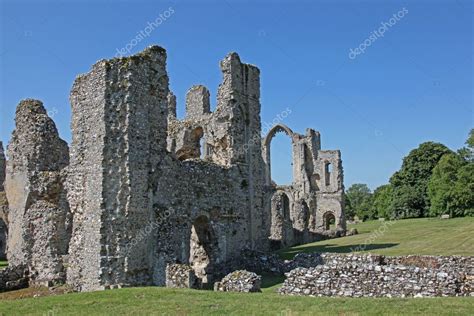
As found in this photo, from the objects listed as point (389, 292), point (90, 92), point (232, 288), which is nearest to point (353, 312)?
point (389, 292)

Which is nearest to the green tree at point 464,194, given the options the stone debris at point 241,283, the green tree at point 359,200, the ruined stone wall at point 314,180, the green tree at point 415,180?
the green tree at point 415,180

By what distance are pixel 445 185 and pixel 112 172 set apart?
146ft

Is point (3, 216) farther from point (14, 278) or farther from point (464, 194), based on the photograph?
point (464, 194)

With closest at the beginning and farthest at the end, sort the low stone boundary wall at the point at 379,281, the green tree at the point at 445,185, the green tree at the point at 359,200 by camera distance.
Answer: the low stone boundary wall at the point at 379,281 → the green tree at the point at 445,185 → the green tree at the point at 359,200

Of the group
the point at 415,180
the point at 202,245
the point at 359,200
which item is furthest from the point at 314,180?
the point at 359,200

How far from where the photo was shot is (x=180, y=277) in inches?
621

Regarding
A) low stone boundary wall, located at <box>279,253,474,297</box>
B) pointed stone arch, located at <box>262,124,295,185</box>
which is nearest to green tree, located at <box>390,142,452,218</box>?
pointed stone arch, located at <box>262,124,295,185</box>

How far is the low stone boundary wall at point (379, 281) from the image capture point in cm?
1229

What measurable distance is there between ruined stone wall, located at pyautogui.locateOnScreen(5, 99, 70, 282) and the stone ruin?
42mm

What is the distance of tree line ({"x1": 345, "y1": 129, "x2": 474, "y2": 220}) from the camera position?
167 ft

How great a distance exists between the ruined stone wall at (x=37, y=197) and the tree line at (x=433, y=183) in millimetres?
42124

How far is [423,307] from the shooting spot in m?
10.2

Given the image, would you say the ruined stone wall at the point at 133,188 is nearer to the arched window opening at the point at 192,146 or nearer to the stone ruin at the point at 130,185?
the stone ruin at the point at 130,185

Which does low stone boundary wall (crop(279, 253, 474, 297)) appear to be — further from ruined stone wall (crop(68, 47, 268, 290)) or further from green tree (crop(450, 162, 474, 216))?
green tree (crop(450, 162, 474, 216))
